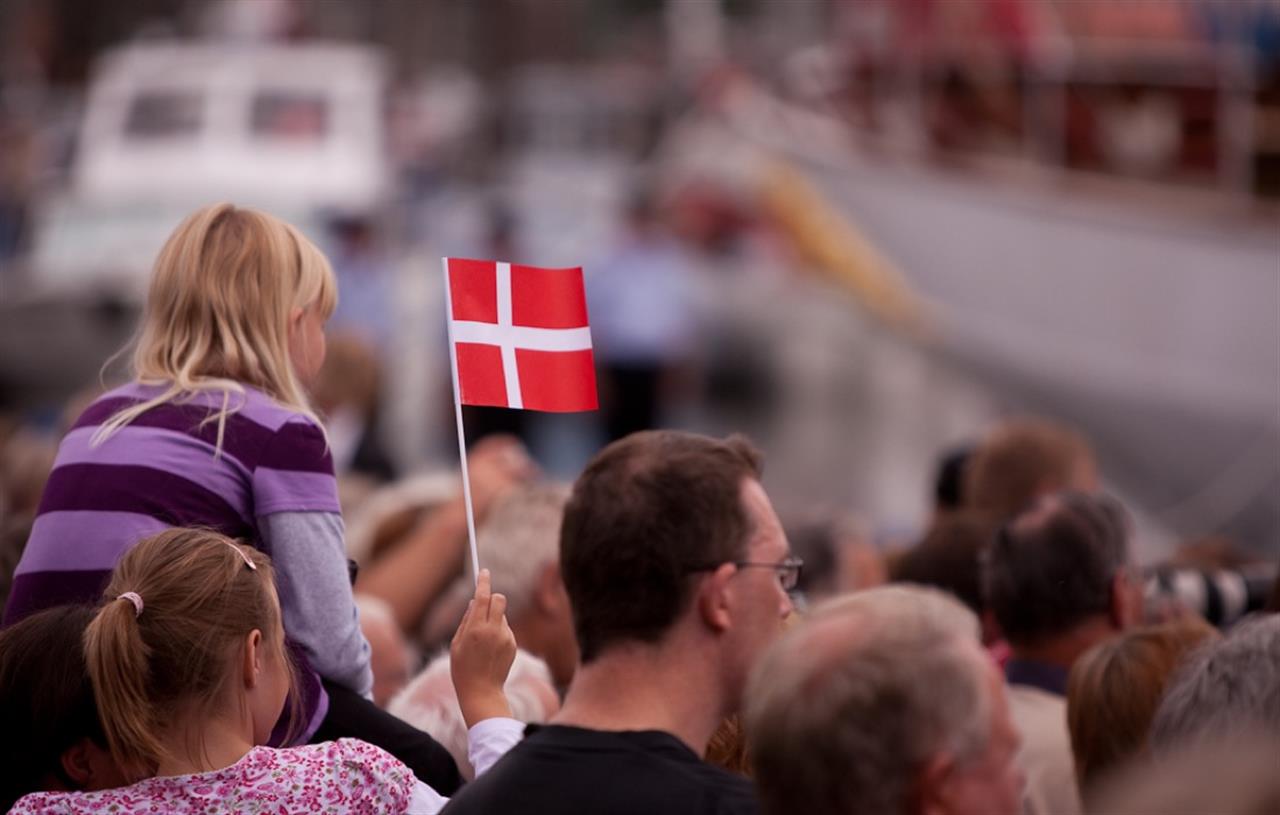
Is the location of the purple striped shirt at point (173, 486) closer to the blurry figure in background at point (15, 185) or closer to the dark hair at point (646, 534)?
the dark hair at point (646, 534)

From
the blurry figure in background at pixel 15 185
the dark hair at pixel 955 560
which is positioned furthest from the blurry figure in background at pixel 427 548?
the blurry figure in background at pixel 15 185

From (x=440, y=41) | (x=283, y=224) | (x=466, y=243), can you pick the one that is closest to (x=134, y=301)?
(x=466, y=243)

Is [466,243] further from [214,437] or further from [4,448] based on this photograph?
[214,437]

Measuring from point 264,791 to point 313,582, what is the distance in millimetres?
432

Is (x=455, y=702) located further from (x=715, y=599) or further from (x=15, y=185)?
(x=15, y=185)

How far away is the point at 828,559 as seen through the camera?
5.59 m

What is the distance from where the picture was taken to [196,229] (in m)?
→ 3.66

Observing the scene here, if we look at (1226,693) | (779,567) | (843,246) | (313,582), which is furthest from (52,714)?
(843,246)

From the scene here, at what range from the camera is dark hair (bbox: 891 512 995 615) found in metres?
4.96

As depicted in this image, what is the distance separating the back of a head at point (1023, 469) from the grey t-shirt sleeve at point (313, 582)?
106 inches

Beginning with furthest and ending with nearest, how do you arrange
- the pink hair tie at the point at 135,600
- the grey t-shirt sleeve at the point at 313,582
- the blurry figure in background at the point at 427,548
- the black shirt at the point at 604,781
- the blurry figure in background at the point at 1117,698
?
the blurry figure in background at the point at 427,548, the blurry figure in background at the point at 1117,698, the grey t-shirt sleeve at the point at 313,582, the pink hair tie at the point at 135,600, the black shirt at the point at 604,781

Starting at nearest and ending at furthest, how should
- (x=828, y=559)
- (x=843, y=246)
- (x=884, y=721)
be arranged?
(x=884, y=721)
(x=828, y=559)
(x=843, y=246)

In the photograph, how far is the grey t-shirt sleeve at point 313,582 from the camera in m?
3.45

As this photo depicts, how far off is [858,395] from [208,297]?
14503mm
